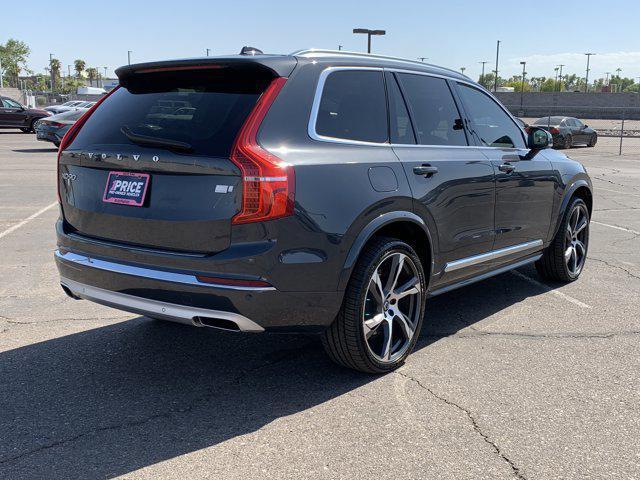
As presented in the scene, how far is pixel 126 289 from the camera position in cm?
360

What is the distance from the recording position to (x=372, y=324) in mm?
4004

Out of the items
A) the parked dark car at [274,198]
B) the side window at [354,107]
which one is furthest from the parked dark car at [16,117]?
the side window at [354,107]

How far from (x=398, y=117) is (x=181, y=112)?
1440mm

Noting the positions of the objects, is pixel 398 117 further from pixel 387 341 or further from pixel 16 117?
pixel 16 117

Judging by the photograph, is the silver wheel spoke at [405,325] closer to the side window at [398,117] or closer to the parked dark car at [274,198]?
the parked dark car at [274,198]

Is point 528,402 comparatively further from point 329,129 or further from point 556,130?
point 556,130

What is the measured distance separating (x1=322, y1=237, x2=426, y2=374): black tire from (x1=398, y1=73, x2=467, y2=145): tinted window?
86 centimetres

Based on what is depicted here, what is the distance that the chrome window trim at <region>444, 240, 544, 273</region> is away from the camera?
15.3 feet

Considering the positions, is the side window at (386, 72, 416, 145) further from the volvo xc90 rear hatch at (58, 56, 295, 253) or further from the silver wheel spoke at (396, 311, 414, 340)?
the silver wheel spoke at (396, 311, 414, 340)

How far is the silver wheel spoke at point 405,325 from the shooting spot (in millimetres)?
4230

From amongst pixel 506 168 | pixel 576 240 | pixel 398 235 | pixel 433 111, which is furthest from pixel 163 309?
pixel 576 240

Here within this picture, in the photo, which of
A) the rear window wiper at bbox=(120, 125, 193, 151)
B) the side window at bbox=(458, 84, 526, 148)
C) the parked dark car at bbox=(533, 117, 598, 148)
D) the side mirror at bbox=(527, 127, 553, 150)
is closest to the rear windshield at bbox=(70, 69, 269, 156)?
the rear window wiper at bbox=(120, 125, 193, 151)

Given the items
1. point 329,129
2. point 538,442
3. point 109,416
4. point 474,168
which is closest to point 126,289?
point 109,416

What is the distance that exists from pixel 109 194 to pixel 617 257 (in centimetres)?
606
